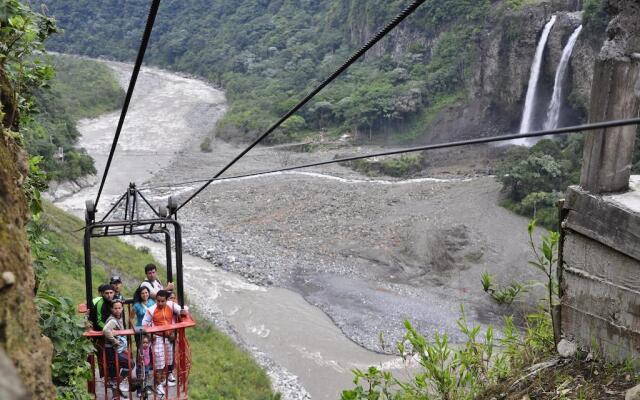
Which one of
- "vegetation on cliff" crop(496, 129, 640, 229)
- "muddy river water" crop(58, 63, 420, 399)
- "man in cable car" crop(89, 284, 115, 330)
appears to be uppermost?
"man in cable car" crop(89, 284, 115, 330)

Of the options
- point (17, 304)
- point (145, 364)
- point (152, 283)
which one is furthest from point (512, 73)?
point (17, 304)

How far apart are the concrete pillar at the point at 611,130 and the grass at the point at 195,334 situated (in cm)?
844

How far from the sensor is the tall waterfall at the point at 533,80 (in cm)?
3291

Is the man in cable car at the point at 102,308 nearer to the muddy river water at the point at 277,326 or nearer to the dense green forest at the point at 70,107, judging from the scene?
the muddy river water at the point at 277,326

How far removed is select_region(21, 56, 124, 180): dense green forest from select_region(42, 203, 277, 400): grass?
313 cm

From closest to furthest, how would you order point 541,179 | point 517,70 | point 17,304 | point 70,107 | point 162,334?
point 17,304 → point 162,334 → point 541,179 → point 517,70 → point 70,107

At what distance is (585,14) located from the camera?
95.0 ft

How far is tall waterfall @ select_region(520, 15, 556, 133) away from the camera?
32.9 meters

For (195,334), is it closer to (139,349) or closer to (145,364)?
(145,364)

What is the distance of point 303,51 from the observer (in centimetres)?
5738

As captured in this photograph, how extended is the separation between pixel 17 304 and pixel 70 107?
50312 millimetres

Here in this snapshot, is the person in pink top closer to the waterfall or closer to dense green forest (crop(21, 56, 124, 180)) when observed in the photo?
dense green forest (crop(21, 56, 124, 180))

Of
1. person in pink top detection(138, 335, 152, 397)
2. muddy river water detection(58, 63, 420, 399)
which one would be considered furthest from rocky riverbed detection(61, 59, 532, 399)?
person in pink top detection(138, 335, 152, 397)

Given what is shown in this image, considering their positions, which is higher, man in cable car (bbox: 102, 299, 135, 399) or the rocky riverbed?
man in cable car (bbox: 102, 299, 135, 399)
